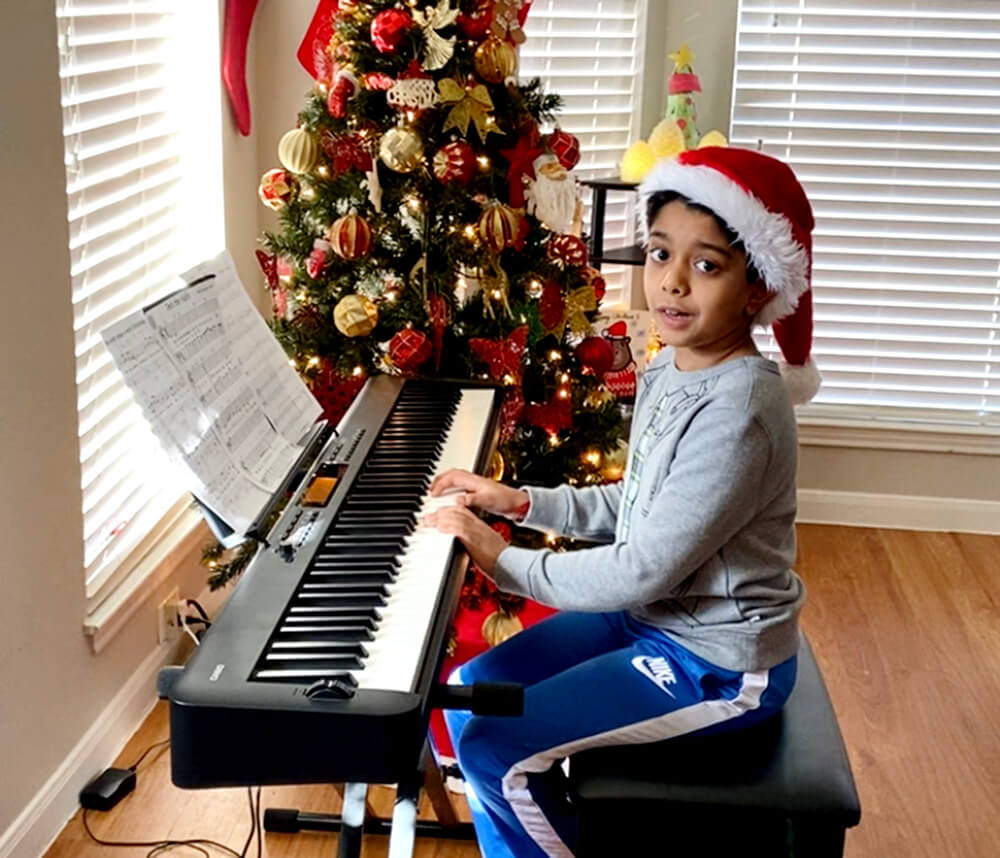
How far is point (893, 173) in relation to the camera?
12.4ft

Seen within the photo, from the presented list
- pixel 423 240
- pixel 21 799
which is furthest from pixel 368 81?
pixel 21 799

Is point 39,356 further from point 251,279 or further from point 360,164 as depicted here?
point 251,279

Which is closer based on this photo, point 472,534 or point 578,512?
point 472,534

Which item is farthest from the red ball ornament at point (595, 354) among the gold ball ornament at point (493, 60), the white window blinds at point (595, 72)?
the white window blinds at point (595, 72)

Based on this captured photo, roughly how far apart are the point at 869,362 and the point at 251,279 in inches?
74.2

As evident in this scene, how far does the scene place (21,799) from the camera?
2.18 meters

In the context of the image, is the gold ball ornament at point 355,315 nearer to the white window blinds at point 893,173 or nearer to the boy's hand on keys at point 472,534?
the boy's hand on keys at point 472,534

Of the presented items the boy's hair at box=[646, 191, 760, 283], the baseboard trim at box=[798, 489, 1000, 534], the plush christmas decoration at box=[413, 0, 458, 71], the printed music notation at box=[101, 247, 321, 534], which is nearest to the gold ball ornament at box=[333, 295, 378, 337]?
the plush christmas decoration at box=[413, 0, 458, 71]

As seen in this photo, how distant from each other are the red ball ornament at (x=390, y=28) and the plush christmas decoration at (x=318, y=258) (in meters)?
0.40

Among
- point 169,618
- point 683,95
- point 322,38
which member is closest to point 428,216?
point 322,38

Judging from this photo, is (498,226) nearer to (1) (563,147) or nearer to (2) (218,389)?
(1) (563,147)

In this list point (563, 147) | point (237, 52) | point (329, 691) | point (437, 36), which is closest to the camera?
point (329, 691)

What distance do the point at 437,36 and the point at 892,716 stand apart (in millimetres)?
1720

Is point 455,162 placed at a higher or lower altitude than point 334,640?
higher
